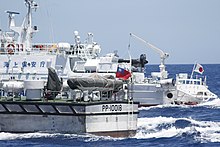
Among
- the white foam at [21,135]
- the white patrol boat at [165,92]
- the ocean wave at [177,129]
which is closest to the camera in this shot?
the white foam at [21,135]

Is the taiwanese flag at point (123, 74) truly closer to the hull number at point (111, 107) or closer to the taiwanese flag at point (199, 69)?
the hull number at point (111, 107)

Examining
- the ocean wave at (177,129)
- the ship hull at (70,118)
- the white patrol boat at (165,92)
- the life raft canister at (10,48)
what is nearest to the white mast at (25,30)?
the life raft canister at (10,48)

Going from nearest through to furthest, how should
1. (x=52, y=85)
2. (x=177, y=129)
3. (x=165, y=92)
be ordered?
1. (x=52, y=85)
2. (x=177, y=129)
3. (x=165, y=92)

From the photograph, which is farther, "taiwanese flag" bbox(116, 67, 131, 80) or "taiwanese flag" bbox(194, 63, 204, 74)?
"taiwanese flag" bbox(194, 63, 204, 74)

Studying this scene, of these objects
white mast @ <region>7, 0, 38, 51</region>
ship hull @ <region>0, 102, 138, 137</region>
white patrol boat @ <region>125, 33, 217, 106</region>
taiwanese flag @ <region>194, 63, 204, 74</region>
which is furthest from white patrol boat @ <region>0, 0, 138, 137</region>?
taiwanese flag @ <region>194, 63, 204, 74</region>

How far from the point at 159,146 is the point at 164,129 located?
698cm

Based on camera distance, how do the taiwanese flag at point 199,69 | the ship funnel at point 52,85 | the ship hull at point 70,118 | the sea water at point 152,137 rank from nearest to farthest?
the sea water at point 152,137 < the ship hull at point 70,118 < the ship funnel at point 52,85 < the taiwanese flag at point 199,69

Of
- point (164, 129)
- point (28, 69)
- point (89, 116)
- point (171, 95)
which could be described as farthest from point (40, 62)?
point (89, 116)

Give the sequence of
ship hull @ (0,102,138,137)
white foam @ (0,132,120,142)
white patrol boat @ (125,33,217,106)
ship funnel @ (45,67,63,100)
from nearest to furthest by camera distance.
→ 1. white foam @ (0,132,120,142)
2. ship hull @ (0,102,138,137)
3. ship funnel @ (45,67,63,100)
4. white patrol boat @ (125,33,217,106)

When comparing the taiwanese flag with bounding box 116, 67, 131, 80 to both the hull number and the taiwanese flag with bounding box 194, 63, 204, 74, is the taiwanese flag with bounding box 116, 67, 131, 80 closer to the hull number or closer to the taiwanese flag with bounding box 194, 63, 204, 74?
the hull number

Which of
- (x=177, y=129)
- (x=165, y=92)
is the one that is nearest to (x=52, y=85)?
(x=177, y=129)

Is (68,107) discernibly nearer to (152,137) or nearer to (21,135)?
(21,135)

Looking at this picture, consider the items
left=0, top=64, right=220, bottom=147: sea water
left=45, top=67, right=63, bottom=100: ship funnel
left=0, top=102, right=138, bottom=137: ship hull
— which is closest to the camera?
left=0, top=64, right=220, bottom=147: sea water

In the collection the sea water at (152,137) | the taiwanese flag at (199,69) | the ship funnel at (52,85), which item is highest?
the taiwanese flag at (199,69)
